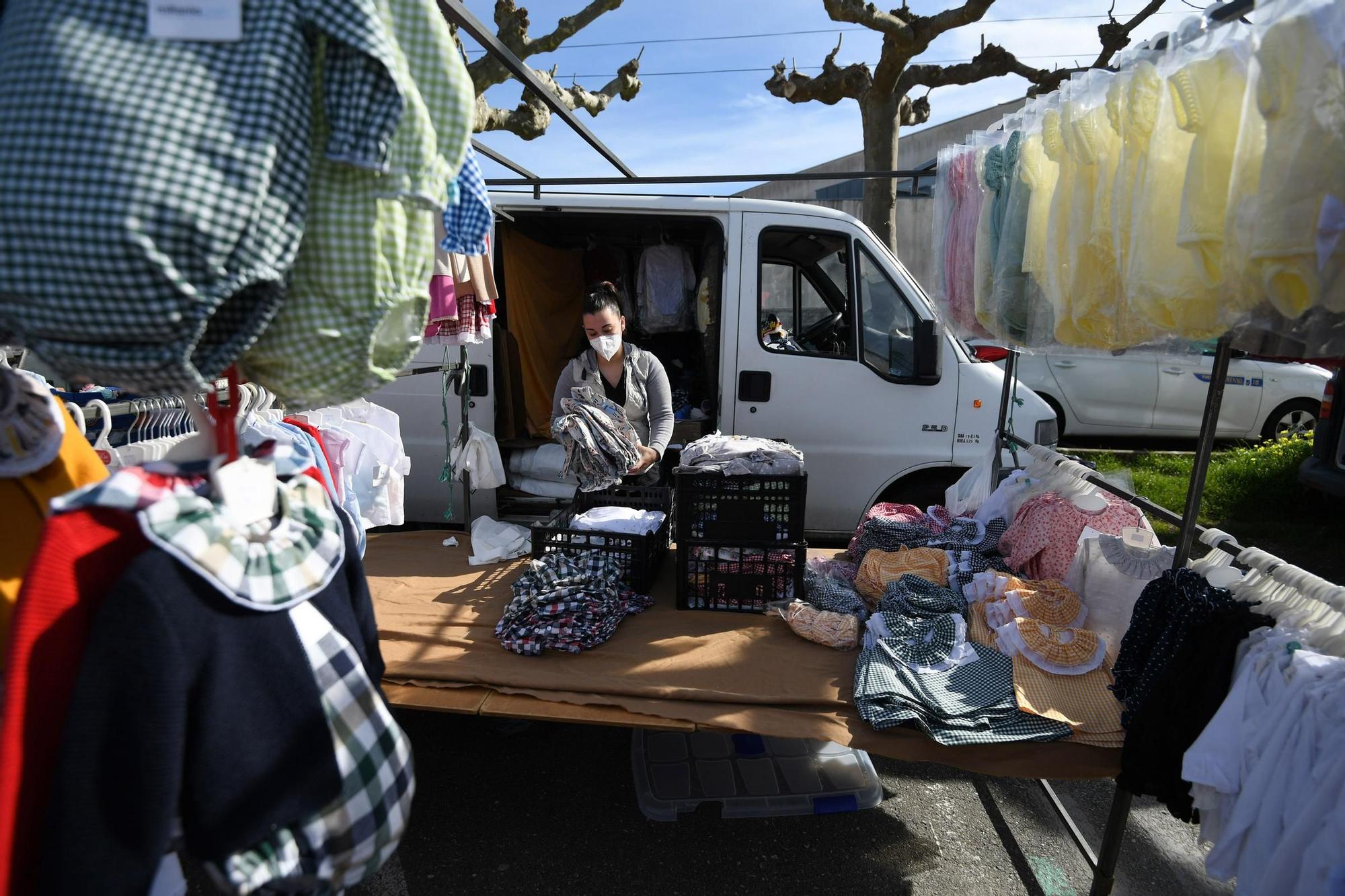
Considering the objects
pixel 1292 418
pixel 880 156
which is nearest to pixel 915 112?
pixel 880 156

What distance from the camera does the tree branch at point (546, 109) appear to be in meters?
5.44

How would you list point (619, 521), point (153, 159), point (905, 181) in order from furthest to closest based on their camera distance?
point (905, 181) → point (619, 521) → point (153, 159)

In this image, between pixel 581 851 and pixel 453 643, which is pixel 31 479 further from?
pixel 581 851

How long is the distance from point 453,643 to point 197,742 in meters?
1.65

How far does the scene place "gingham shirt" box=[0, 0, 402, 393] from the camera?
2.71ft

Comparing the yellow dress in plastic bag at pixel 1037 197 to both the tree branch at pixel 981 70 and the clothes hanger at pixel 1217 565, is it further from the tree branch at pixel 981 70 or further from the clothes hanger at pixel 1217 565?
the tree branch at pixel 981 70

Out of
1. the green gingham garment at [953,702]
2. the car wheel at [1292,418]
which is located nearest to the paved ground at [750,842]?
the green gingham garment at [953,702]

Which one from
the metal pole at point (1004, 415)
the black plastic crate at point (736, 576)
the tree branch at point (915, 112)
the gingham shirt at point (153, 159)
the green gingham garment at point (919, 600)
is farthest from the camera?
the tree branch at point (915, 112)

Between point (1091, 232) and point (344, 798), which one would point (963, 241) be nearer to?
point (1091, 232)

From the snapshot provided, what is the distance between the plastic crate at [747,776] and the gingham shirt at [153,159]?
239 cm

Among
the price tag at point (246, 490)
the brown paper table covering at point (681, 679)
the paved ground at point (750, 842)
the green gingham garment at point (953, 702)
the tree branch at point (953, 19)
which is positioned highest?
the tree branch at point (953, 19)

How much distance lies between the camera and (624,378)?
12.8 ft

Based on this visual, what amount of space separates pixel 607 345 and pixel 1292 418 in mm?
8570

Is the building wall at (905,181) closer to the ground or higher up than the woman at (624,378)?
higher up
